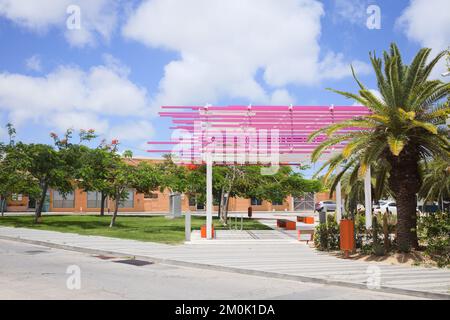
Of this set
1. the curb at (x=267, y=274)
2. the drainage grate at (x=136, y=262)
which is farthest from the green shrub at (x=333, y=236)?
the drainage grate at (x=136, y=262)

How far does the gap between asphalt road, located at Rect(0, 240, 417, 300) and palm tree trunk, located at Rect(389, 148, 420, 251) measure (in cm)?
496

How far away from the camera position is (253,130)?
1992cm

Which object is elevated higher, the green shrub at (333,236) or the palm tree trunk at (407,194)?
the palm tree trunk at (407,194)

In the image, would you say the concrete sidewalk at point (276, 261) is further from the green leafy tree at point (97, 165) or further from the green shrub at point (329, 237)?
the green leafy tree at point (97, 165)

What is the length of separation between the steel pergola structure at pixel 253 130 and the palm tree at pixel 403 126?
186 inches

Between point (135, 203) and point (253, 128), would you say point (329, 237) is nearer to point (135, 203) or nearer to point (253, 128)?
point (253, 128)

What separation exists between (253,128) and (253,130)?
4.0 inches

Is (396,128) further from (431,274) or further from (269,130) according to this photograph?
(269,130)

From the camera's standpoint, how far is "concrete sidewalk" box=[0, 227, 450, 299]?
973cm

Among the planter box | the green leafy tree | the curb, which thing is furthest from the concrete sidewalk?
the green leafy tree

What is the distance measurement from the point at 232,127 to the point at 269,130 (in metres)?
1.60

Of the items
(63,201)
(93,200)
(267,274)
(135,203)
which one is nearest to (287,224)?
(267,274)

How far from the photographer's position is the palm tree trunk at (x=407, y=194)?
44.4ft
